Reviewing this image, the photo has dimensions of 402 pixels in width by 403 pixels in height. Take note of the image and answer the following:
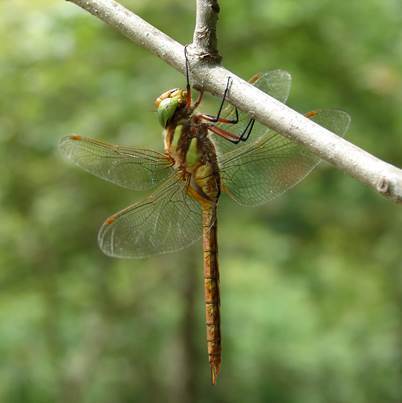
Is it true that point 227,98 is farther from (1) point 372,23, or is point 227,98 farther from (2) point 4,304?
(2) point 4,304

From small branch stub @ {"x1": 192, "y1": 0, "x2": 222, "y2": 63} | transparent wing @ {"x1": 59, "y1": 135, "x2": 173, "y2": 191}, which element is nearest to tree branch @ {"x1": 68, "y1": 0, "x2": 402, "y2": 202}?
small branch stub @ {"x1": 192, "y1": 0, "x2": 222, "y2": 63}

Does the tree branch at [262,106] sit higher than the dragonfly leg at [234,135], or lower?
lower

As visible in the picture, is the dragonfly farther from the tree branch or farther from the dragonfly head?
the tree branch

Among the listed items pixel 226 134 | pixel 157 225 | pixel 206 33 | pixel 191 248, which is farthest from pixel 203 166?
pixel 191 248

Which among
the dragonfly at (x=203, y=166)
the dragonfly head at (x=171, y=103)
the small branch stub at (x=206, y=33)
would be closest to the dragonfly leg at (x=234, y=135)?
the dragonfly at (x=203, y=166)

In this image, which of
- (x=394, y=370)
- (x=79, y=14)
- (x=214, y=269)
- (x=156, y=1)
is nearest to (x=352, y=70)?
(x=156, y=1)

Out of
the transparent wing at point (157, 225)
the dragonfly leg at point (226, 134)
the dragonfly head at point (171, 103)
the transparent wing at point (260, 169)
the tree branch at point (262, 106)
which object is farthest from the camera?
the transparent wing at point (157, 225)

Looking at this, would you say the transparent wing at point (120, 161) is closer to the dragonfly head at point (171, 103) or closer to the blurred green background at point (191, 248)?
the dragonfly head at point (171, 103)

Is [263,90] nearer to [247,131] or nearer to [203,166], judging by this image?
[247,131]
